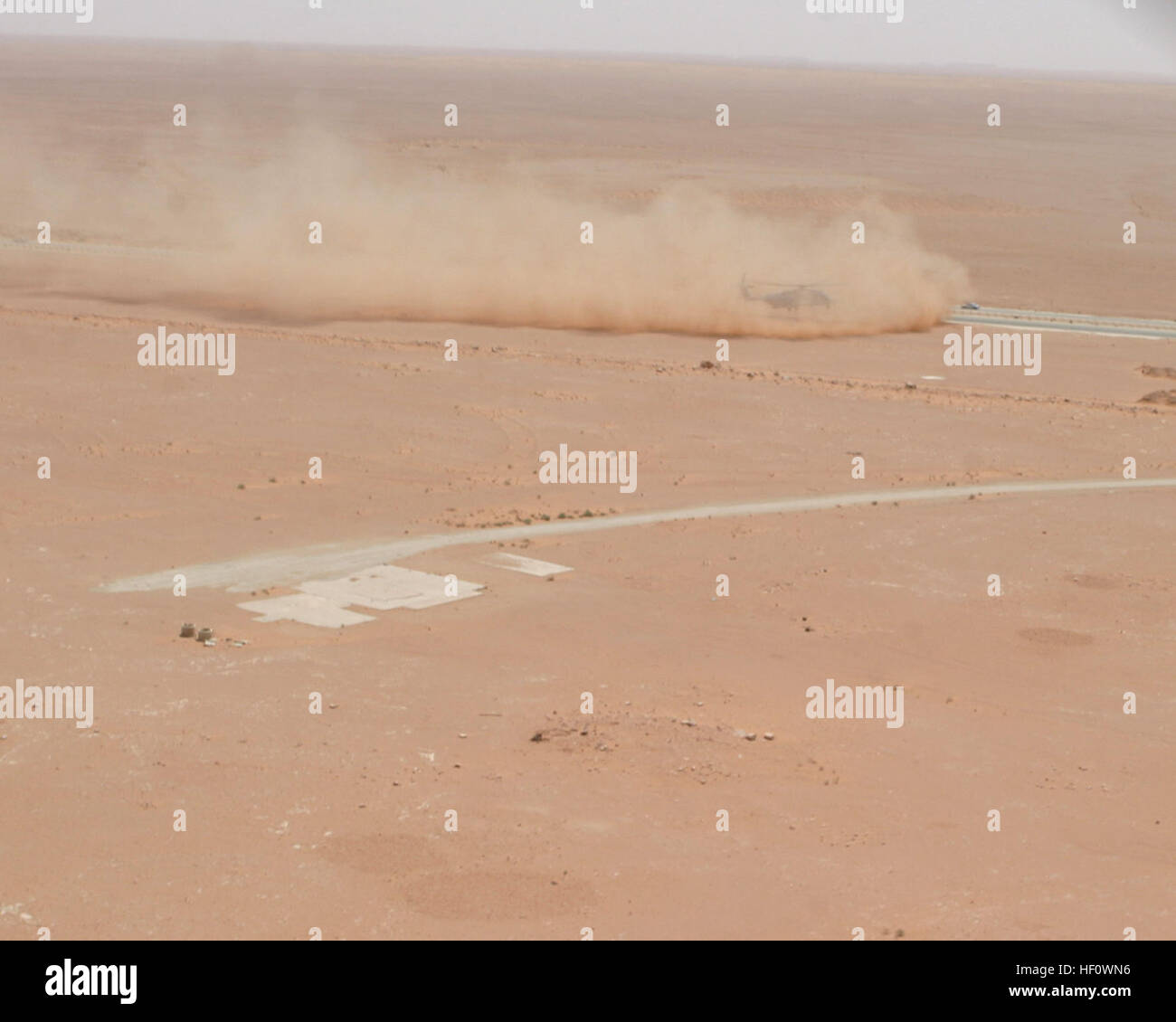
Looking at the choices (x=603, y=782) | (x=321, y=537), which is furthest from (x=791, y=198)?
(x=603, y=782)

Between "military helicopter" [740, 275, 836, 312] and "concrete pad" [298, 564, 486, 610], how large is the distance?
3075cm

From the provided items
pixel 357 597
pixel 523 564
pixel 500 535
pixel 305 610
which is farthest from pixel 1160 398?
pixel 305 610

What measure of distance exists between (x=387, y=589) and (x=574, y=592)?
9.87 ft

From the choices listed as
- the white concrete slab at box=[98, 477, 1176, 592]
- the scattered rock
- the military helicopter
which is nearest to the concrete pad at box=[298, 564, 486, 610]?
the white concrete slab at box=[98, 477, 1176, 592]

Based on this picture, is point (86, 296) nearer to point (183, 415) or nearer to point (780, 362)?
point (183, 415)

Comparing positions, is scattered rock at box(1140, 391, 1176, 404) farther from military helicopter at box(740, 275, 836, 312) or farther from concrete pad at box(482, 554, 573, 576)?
concrete pad at box(482, 554, 573, 576)

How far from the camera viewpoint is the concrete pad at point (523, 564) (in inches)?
1098

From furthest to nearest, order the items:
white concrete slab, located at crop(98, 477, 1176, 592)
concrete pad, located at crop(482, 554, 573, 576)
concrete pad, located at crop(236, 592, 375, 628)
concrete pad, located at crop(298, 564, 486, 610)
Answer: concrete pad, located at crop(482, 554, 573, 576)
white concrete slab, located at crop(98, 477, 1176, 592)
concrete pad, located at crop(298, 564, 486, 610)
concrete pad, located at crop(236, 592, 375, 628)

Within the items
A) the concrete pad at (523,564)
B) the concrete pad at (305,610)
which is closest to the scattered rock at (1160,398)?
the concrete pad at (523,564)

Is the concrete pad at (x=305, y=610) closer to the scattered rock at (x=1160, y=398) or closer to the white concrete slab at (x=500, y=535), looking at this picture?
the white concrete slab at (x=500, y=535)

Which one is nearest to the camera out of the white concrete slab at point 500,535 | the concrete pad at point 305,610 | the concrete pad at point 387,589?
the concrete pad at point 305,610

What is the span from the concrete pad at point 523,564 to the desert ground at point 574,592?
22 centimetres

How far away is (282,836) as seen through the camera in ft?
57.2

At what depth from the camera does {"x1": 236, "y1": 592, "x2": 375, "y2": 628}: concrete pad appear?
80.5 feet
